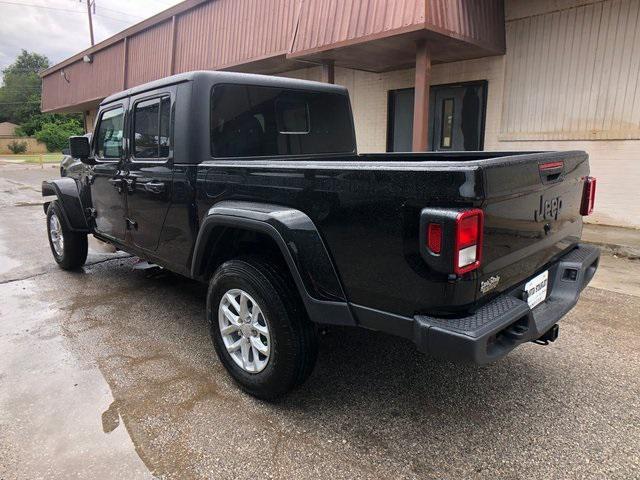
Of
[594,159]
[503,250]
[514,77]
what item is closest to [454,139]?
[514,77]

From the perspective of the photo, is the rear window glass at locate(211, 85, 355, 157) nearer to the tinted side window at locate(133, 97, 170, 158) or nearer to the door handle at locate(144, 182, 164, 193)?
the tinted side window at locate(133, 97, 170, 158)

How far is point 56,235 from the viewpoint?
5.76m

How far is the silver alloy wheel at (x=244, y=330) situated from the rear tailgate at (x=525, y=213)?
1.31 metres

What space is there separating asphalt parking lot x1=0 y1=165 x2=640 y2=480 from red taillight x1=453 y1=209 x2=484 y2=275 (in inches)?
40.8

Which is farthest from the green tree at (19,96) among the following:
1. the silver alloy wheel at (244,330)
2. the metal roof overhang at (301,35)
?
the silver alloy wheel at (244,330)

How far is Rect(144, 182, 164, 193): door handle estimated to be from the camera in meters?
3.47

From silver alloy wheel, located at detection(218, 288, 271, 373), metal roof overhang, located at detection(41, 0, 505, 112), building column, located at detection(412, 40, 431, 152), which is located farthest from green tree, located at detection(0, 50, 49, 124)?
silver alloy wheel, located at detection(218, 288, 271, 373)

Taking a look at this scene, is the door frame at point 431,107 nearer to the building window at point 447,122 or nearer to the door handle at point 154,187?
the building window at point 447,122

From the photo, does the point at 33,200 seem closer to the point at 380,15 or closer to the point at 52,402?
the point at 380,15

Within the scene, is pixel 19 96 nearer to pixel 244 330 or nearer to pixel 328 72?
pixel 328 72

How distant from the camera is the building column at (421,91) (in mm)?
7133

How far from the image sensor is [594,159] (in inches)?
286

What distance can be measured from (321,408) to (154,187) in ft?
6.81

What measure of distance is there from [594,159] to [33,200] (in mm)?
13513
